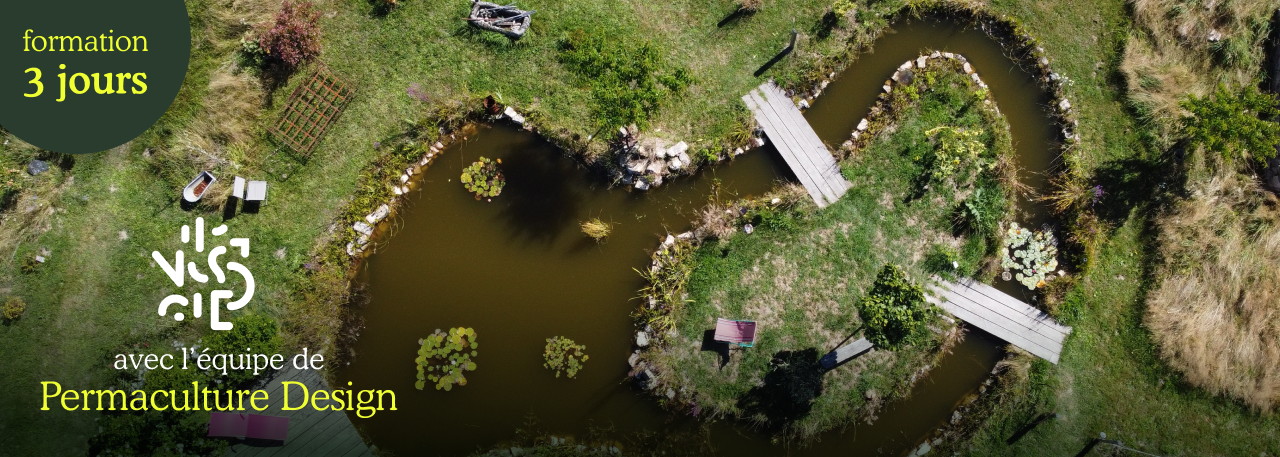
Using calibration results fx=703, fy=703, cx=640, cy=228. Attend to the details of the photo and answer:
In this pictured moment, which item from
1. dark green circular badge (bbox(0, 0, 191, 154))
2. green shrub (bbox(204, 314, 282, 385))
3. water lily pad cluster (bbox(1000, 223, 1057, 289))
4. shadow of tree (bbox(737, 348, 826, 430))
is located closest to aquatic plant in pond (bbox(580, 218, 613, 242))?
shadow of tree (bbox(737, 348, 826, 430))

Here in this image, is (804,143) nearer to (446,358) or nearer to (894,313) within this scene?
(894,313)

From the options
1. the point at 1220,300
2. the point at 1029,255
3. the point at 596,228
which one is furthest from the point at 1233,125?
the point at 596,228

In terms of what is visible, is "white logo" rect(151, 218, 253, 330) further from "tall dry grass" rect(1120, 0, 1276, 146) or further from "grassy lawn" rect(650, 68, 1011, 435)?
"tall dry grass" rect(1120, 0, 1276, 146)

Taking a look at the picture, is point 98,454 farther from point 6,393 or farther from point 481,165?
point 481,165

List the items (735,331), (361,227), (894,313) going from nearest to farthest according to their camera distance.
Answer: (894,313) < (735,331) < (361,227)

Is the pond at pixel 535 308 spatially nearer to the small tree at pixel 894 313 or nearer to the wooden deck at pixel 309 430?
the wooden deck at pixel 309 430

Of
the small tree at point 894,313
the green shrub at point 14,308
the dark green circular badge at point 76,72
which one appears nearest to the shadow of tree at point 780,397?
the small tree at point 894,313
